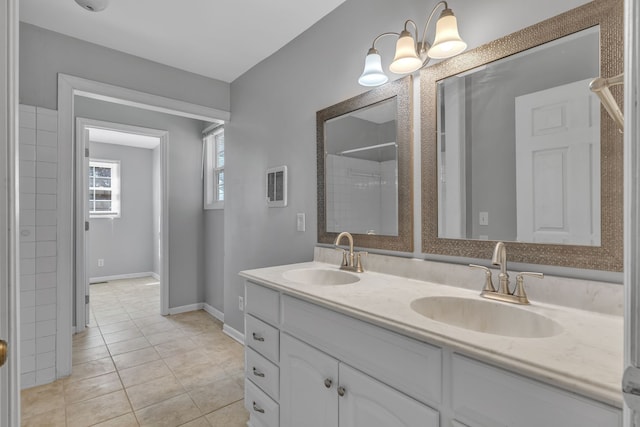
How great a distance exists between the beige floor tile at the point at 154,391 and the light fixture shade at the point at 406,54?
2.36 metres

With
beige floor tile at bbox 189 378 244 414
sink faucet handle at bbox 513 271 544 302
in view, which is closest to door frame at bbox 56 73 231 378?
beige floor tile at bbox 189 378 244 414

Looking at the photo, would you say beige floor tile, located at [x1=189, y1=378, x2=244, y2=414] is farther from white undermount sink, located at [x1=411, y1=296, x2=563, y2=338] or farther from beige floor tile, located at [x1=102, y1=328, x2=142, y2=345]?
white undermount sink, located at [x1=411, y1=296, x2=563, y2=338]

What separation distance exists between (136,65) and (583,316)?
3.15 meters

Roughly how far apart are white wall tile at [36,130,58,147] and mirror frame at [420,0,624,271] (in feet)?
8.14

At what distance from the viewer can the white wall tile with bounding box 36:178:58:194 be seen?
85.0 inches


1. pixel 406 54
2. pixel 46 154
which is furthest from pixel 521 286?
pixel 46 154

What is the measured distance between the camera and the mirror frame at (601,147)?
962mm

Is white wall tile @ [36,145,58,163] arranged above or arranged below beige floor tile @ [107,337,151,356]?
above

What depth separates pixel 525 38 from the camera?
116 centimetres

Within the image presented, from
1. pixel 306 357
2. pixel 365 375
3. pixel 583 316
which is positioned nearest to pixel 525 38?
pixel 583 316

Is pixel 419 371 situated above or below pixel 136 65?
below

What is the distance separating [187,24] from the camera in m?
2.11

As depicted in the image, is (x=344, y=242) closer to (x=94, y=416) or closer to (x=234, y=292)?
(x=234, y=292)

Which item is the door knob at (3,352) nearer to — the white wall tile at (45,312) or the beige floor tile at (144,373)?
the beige floor tile at (144,373)
